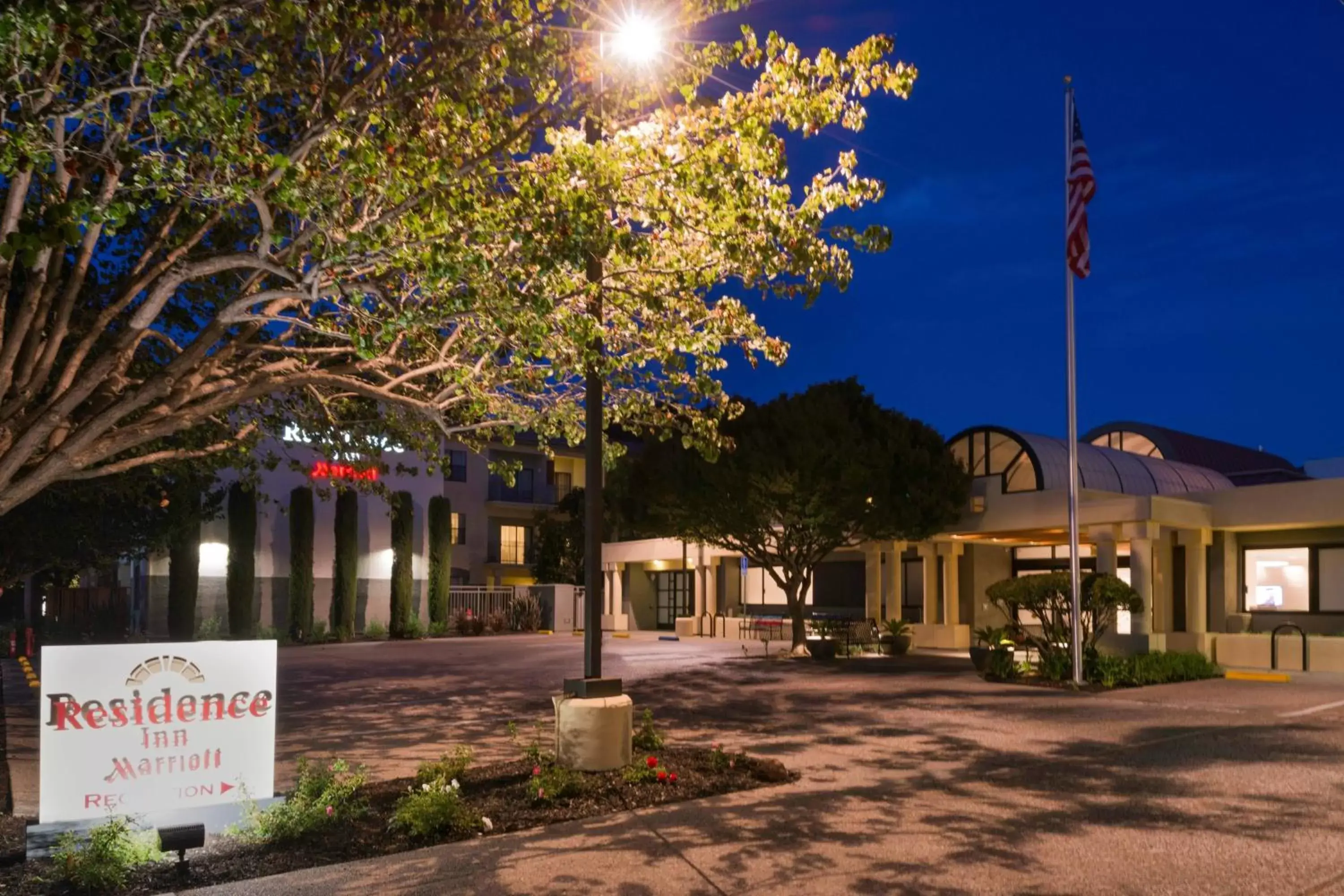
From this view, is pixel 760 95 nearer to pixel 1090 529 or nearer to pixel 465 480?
pixel 1090 529

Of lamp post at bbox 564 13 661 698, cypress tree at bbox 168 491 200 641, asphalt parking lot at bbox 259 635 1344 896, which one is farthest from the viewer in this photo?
cypress tree at bbox 168 491 200 641

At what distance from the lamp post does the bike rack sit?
17.0 meters

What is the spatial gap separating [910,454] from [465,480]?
27.4 metres

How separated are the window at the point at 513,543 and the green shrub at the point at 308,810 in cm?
4230

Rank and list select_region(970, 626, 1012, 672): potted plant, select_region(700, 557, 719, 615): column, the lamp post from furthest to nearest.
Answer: select_region(700, 557, 719, 615): column
select_region(970, 626, 1012, 672): potted plant
the lamp post

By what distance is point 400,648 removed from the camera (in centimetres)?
3312

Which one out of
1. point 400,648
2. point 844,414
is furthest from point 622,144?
point 400,648

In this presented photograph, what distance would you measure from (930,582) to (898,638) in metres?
3.07

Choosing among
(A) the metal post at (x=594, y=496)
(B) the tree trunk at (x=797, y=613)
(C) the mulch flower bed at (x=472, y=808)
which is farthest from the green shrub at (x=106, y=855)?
(B) the tree trunk at (x=797, y=613)

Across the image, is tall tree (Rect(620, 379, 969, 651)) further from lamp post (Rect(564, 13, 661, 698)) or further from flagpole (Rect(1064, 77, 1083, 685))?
lamp post (Rect(564, 13, 661, 698))

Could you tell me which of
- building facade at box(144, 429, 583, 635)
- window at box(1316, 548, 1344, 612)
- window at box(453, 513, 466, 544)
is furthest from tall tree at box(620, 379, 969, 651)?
window at box(453, 513, 466, 544)

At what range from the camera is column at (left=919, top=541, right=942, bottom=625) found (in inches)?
1208

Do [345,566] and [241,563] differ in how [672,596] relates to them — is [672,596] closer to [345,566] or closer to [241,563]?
[345,566]

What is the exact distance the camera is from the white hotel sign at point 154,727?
6703 millimetres
